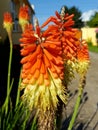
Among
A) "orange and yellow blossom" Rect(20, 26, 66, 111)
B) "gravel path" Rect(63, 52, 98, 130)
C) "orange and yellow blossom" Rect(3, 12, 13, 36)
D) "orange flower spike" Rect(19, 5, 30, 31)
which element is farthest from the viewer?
"gravel path" Rect(63, 52, 98, 130)

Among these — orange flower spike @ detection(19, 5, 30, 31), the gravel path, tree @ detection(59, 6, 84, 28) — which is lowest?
tree @ detection(59, 6, 84, 28)

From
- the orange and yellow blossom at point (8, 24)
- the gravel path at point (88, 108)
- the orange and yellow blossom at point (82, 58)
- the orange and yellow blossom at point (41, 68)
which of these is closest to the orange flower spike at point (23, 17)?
the orange and yellow blossom at point (8, 24)

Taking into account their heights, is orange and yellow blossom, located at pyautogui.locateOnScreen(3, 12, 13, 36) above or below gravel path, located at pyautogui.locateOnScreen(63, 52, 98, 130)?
above

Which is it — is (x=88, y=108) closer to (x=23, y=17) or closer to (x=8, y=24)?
(x=8, y=24)

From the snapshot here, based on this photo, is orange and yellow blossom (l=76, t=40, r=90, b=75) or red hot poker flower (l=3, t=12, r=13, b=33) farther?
red hot poker flower (l=3, t=12, r=13, b=33)

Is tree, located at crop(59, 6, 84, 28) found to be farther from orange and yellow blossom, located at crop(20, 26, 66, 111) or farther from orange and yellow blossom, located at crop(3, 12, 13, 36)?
orange and yellow blossom, located at crop(20, 26, 66, 111)

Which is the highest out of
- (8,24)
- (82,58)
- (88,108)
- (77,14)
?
(8,24)

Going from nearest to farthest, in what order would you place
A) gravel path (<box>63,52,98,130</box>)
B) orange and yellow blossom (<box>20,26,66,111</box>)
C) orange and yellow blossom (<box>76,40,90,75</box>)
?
orange and yellow blossom (<box>20,26,66,111</box>) < orange and yellow blossom (<box>76,40,90,75</box>) < gravel path (<box>63,52,98,130</box>)

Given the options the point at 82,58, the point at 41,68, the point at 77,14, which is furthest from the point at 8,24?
the point at 77,14

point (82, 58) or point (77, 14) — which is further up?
point (82, 58)

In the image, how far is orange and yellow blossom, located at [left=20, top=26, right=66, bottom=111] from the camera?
1.79 m

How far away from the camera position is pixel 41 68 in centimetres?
185

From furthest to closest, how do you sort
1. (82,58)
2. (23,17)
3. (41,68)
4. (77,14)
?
1. (77,14)
2. (23,17)
3. (82,58)
4. (41,68)

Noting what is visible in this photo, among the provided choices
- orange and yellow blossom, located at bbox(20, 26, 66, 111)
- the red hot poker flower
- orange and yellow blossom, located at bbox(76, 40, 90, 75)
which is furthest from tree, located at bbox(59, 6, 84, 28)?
orange and yellow blossom, located at bbox(20, 26, 66, 111)
